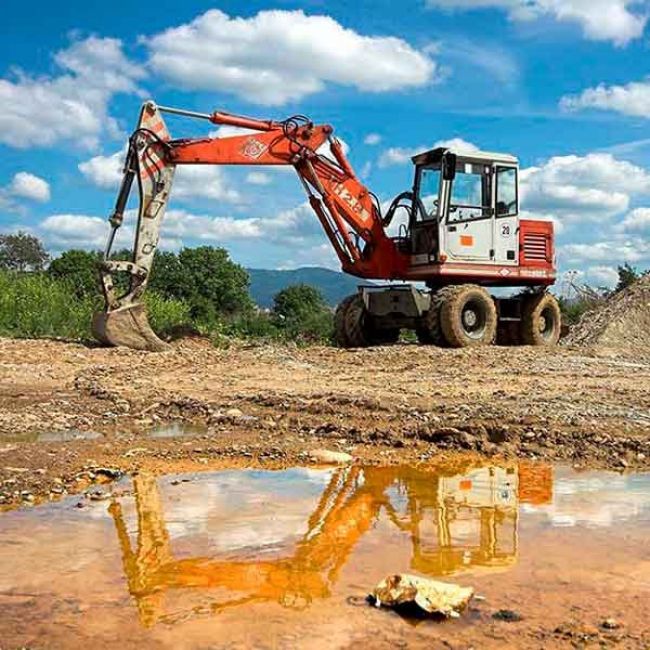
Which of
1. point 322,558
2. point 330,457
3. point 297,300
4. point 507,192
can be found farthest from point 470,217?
point 297,300

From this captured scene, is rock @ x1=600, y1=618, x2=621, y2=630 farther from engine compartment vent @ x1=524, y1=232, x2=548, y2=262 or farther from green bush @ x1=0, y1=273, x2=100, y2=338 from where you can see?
green bush @ x1=0, y1=273, x2=100, y2=338

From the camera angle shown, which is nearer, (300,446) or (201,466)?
(201,466)

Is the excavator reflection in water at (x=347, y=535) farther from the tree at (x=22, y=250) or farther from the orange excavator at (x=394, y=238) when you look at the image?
the tree at (x=22, y=250)

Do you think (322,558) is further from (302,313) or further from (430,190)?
(302,313)

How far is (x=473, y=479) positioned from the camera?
625cm

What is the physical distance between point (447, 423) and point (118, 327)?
27.2 ft

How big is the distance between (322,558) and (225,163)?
1211 centimetres

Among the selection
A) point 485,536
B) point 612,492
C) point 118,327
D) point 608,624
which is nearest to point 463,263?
point 118,327

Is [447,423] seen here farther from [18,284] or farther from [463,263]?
[18,284]

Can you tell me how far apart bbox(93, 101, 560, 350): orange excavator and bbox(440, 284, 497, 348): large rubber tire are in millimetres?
22

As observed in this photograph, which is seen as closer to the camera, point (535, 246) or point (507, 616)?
point (507, 616)

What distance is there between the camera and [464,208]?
1628 centimetres

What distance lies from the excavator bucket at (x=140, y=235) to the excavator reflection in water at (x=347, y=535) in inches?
352

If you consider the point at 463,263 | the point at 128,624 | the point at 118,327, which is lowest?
the point at 128,624
